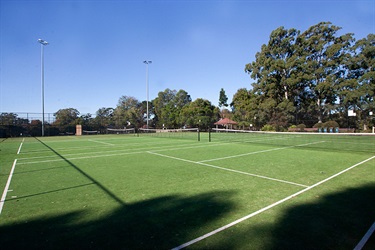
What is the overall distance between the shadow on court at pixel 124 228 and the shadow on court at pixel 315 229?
2.48 feet

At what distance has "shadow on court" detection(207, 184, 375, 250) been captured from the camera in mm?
3221

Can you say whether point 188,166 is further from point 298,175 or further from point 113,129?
point 113,129

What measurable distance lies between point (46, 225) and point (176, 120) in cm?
5594

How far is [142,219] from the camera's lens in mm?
4090

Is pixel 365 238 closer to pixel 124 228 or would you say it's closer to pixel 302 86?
pixel 124 228

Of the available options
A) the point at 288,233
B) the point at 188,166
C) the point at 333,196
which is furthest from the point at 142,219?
the point at 188,166

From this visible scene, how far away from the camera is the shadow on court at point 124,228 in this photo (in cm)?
329

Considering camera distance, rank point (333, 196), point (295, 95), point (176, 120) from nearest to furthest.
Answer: point (333, 196) → point (295, 95) → point (176, 120)

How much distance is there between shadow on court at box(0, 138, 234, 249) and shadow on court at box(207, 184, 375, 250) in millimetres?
755

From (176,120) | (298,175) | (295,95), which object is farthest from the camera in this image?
(176,120)

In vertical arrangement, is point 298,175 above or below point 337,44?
below

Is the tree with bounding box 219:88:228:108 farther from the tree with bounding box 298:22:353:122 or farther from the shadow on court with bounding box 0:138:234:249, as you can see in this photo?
the shadow on court with bounding box 0:138:234:249

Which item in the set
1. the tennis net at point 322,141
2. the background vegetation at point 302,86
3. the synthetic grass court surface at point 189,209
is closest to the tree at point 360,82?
the background vegetation at point 302,86

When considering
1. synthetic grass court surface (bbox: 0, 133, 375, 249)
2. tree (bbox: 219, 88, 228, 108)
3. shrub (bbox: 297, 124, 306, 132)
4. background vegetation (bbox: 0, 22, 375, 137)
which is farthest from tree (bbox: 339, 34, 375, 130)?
tree (bbox: 219, 88, 228, 108)
